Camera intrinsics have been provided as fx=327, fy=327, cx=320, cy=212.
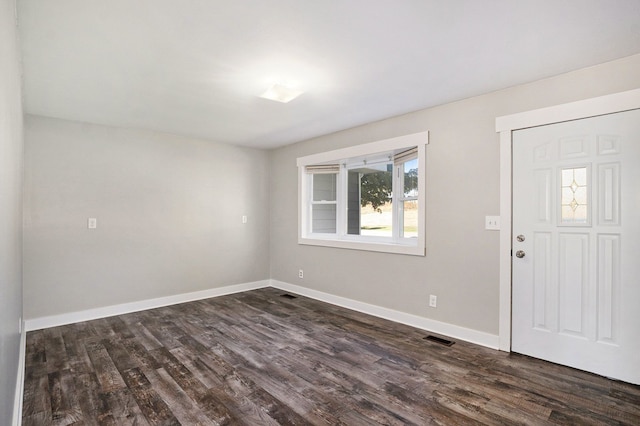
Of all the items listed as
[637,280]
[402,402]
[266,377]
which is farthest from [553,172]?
[266,377]

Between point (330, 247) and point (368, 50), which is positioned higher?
point (368, 50)

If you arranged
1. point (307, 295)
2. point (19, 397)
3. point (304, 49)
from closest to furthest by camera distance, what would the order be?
point (19, 397) < point (304, 49) < point (307, 295)

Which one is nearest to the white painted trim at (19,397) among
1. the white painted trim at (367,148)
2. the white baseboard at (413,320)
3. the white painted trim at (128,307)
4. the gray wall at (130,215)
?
the white painted trim at (128,307)

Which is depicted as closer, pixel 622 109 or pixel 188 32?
pixel 188 32

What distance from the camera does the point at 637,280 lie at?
7.85 ft

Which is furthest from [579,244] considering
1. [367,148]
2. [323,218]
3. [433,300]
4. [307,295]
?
[307,295]

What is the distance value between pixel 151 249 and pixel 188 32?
3.25m

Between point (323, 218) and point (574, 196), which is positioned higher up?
point (574, 196)

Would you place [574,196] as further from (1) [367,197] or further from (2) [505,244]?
(1) [367,197]

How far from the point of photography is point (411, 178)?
407 centimetres

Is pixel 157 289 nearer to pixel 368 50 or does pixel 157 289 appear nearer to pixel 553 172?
pixel 368 50

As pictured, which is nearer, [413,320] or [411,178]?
[413,320]

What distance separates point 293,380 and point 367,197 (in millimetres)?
2859

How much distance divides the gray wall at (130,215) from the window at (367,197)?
3.63 ft
